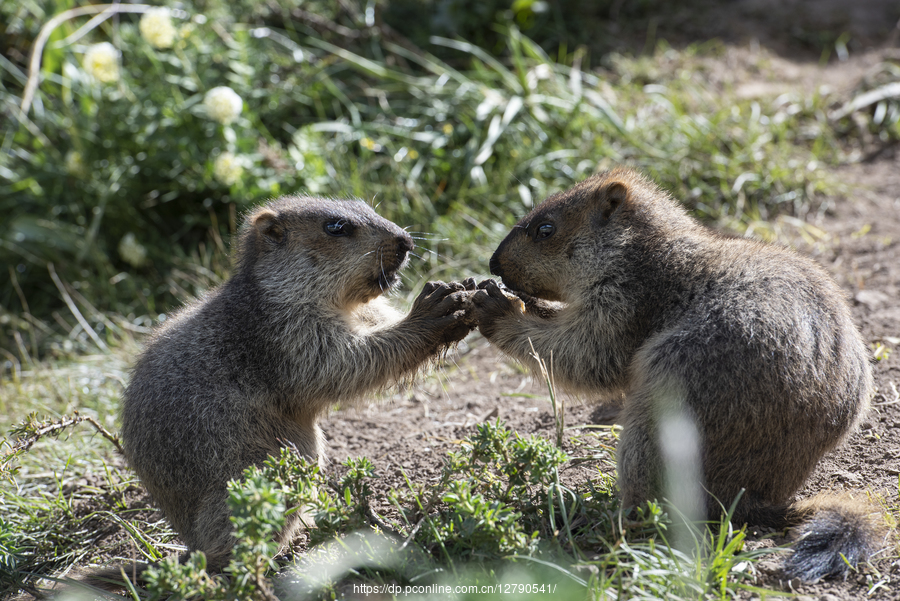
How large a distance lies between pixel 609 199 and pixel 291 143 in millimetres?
5027

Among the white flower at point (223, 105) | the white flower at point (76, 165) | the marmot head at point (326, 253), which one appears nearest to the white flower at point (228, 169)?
the white flower at point (223, 105)

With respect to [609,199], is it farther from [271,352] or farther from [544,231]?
[271,352]

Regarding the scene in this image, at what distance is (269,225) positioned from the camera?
4734mm

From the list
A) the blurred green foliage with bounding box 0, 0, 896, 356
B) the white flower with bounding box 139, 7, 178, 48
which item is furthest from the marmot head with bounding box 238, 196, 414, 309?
the white flower with bounding box 139, 7, 178, 48

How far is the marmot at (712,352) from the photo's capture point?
348 centimetres

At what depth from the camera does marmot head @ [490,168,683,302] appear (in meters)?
4.35

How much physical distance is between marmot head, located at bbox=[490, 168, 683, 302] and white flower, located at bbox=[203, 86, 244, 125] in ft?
12.1

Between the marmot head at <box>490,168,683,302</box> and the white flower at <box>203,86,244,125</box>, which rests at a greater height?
the marmot head at <box>490,168,683,302</box>

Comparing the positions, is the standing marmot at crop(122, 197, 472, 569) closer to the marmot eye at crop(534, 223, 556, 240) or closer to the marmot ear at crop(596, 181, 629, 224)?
the marmot eye at crop(534, 223, 556, 240)

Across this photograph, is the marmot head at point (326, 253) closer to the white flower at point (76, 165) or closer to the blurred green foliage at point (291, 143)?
the blurred green foliage at point (291, 143)

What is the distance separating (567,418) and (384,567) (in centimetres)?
210

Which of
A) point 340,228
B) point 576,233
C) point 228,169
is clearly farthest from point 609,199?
point 228,169

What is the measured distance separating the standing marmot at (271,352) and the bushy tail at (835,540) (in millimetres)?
2165

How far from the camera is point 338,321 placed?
4508 millimetres
